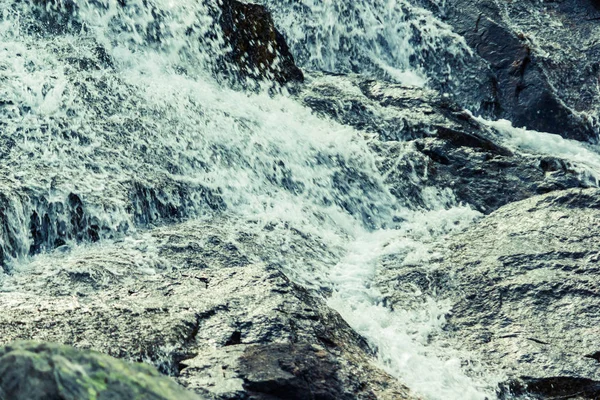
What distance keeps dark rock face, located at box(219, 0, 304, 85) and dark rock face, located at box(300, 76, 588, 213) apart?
580 mm

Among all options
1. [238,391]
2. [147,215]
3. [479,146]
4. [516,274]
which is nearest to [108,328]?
[238,391]

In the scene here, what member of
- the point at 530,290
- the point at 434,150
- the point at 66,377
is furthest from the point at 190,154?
the point at 66,377

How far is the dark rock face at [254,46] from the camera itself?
14.4 meters

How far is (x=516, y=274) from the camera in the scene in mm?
9734

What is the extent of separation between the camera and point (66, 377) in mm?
3549

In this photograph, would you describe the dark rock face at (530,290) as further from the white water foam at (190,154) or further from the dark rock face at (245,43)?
the dark rock face at (245,43)

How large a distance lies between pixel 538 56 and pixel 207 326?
12.7m

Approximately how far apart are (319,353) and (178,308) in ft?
4.65

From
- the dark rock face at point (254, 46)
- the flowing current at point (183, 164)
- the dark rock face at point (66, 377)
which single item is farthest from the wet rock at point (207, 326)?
the dark rock face at point (254, 46)

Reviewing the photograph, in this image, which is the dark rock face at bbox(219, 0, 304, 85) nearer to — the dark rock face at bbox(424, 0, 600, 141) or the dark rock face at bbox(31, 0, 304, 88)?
the dark rock face at bbox(31, 0, 304, 88)

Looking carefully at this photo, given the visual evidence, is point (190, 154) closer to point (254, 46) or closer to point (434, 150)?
point (254, 46)

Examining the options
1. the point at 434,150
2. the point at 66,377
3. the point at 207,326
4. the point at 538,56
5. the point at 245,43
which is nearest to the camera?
the point at 66,377

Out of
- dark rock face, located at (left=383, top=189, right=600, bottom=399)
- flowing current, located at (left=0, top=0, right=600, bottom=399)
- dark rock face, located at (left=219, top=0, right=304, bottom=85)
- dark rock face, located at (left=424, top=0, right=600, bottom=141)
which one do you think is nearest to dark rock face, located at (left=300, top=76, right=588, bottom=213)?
flowing current, located at (left=0, top=0, right=600, bottom=399)

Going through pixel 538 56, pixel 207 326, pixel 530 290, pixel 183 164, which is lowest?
pixel 530 290
